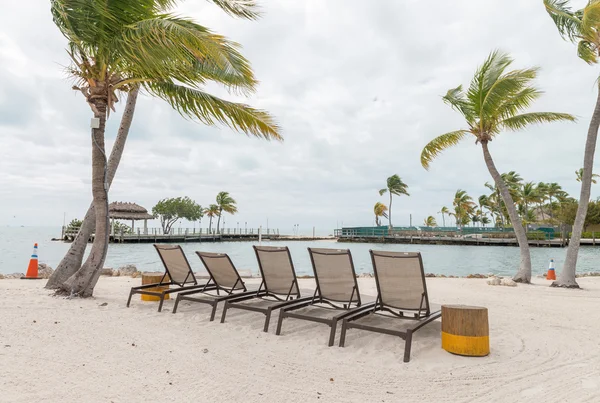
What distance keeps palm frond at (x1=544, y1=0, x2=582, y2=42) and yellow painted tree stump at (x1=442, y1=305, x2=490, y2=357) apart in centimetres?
866

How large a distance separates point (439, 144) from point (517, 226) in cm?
321

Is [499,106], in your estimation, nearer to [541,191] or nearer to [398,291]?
[398,291]

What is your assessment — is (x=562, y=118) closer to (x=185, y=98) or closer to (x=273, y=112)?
(x=273, y=112)

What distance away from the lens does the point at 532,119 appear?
10477 millimetres

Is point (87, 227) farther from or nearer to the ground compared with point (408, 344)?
farther from the ground

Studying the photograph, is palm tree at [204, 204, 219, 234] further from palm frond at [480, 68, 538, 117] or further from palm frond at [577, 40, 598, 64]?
palm frond at [577, 40, 598, 64]

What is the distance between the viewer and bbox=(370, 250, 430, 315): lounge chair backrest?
3.76 meters

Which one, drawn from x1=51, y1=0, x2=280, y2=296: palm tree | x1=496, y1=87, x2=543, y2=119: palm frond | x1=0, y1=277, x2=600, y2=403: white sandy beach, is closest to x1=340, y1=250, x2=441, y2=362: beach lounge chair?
x1=0, y1=277, x2=600, y2=403: white sandy beach

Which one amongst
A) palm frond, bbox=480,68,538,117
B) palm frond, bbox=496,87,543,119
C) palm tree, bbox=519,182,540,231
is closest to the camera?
palm frond, bbox=480,68,538,117

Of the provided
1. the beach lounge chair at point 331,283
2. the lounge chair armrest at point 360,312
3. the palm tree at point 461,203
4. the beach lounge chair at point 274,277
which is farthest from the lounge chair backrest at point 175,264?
the palm tree at point 461,203

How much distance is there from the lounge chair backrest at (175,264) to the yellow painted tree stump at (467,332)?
11.5ft

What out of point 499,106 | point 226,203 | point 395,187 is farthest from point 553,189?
point 499,106

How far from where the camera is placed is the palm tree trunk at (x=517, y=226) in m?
9.91

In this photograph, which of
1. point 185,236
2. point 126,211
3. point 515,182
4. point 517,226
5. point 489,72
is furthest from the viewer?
point 515,182
